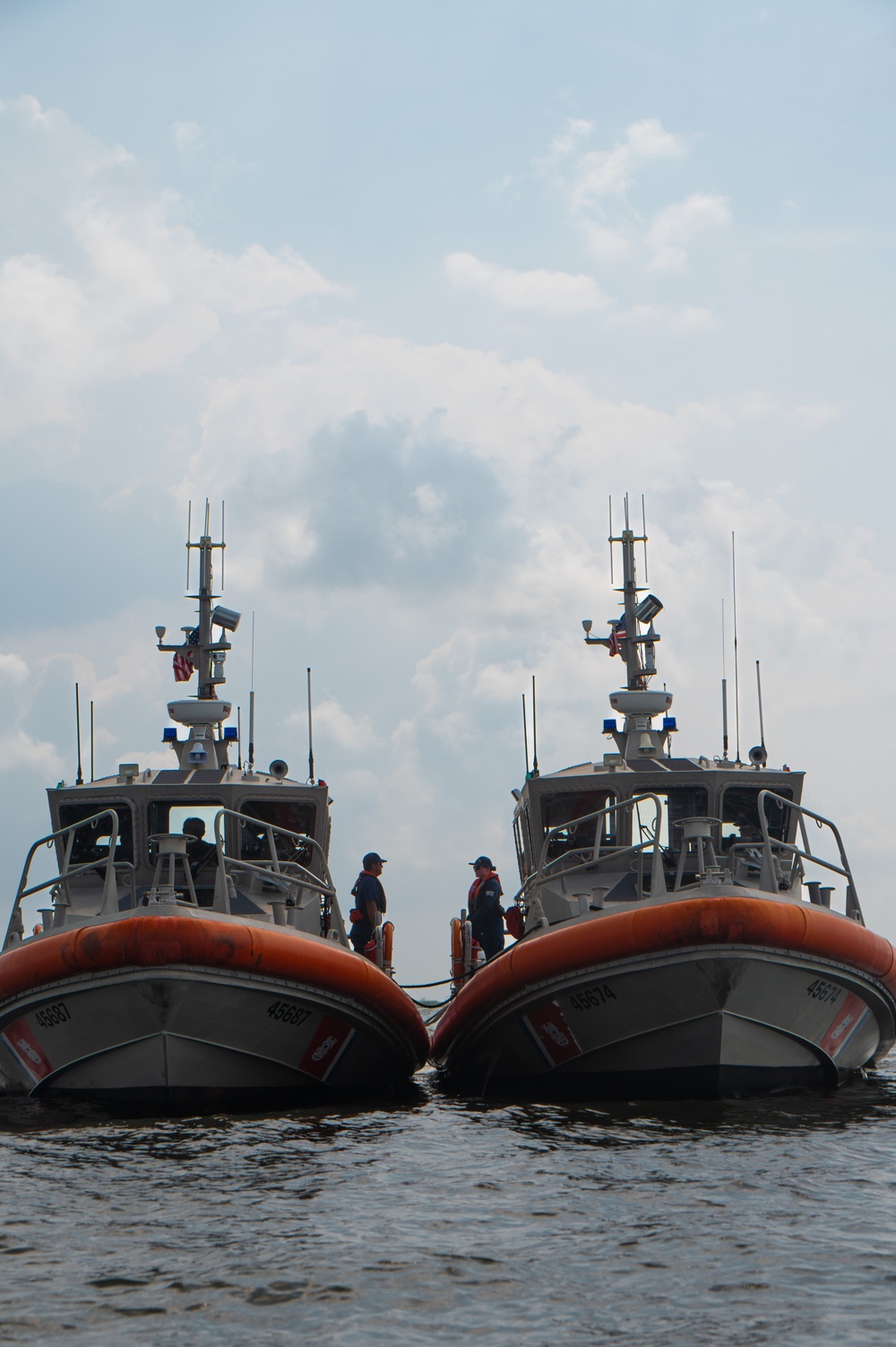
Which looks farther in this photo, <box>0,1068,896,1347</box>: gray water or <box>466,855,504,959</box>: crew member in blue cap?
<box>466,855,504,959</box>: crew member in blue cap

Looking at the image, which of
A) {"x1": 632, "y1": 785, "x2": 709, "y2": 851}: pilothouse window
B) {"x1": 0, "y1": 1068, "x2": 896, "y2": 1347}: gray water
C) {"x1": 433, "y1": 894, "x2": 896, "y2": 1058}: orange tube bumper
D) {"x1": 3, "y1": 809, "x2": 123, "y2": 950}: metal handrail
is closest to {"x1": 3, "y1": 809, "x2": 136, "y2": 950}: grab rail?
{"x1": 3, "y1": 809, "x2": 123, "y2": 950}: metal handrail

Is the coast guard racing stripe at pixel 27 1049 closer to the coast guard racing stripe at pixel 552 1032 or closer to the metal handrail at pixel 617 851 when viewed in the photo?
the coast guard racing stripe at pixel 552 1032

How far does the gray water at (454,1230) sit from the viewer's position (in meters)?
5.24

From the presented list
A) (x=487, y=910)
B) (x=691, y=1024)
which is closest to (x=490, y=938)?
(x=487, y=910)

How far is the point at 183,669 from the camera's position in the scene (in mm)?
15109

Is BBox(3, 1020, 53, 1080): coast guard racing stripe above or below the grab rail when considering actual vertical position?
below

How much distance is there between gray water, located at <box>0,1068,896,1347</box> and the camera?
524 centimetres

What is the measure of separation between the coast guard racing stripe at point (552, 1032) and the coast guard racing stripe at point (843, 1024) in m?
1.94

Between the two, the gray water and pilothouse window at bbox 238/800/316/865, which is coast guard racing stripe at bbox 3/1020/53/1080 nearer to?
the gray water

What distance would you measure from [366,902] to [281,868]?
115 cm

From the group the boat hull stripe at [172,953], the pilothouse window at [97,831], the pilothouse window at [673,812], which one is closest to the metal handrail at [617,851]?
the pilothouse window at [673,812]

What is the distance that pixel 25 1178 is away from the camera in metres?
7.77

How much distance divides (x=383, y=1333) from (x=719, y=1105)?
5402 millimetres

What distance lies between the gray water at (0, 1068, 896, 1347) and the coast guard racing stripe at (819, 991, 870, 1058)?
0.97 metres
